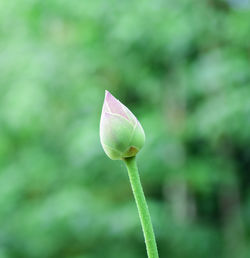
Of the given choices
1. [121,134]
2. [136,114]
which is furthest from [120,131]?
[136,114]

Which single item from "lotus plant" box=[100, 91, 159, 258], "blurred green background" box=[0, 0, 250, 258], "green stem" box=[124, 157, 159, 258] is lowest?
"blurred green background" box=[0, 0, 250, 258]

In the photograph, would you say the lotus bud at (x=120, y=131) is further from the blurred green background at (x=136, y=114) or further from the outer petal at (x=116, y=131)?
the blurred green background at (x=136, y=114)

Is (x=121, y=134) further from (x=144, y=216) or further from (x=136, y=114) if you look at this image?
(x=136, y=114)

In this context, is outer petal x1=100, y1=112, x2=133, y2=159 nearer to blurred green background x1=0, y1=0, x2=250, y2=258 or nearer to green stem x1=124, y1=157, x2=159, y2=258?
green stem x1=124, y1=157, x2=159, y2=258

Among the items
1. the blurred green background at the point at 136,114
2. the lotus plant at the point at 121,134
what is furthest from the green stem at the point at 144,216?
the blurred green background at the point at 136,114

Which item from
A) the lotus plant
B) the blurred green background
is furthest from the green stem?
the blurred green background

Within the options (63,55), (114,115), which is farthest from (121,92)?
(114,115)
